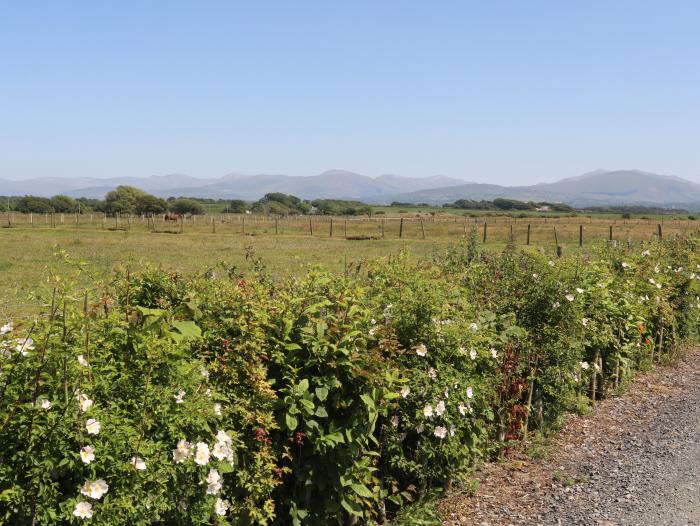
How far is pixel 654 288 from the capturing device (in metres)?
8.78

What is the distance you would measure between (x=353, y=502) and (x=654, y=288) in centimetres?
662

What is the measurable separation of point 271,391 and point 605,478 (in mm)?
3518

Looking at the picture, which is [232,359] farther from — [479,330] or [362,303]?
[479,330]

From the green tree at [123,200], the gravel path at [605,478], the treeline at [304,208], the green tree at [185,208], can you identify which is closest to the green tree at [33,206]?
the green tree at [123,200]

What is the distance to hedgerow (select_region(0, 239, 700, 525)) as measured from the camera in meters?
2.59

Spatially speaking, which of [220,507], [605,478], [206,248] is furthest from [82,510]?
[206,248]

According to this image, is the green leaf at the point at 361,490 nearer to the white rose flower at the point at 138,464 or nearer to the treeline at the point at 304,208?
the white rose flower at the point at 138,464

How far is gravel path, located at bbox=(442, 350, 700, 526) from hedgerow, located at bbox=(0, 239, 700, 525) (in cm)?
32

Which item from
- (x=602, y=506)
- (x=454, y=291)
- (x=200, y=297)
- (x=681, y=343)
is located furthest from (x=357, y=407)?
(x=681, y=343)

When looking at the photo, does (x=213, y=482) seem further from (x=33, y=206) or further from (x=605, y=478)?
(x=33, y=206)

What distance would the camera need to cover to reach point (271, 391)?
11.2ft

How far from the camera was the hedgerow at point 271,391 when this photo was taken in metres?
2.59

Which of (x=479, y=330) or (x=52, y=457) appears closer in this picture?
(x=52, y=457)

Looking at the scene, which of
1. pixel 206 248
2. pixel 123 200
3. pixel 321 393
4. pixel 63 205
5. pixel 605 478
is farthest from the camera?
pixel 123 200
